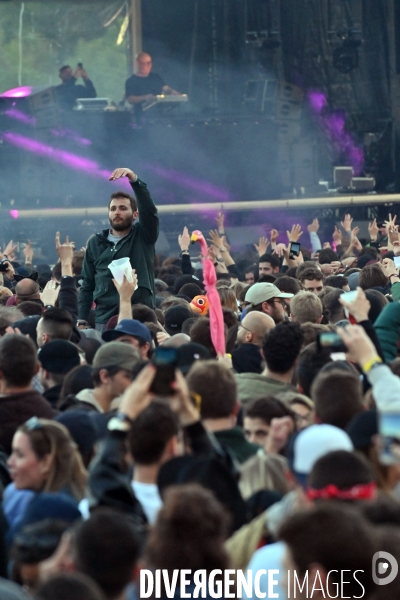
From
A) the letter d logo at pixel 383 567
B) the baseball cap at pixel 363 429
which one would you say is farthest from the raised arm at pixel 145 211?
the letter d logo at pixel 383 567

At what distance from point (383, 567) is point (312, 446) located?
2.35 feet

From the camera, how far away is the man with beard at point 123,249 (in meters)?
7.27

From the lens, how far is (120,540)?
8.75ft

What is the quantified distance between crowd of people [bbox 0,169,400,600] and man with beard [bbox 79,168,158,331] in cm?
92

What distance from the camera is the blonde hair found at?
3646 millimetres

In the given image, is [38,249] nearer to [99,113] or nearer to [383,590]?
[99,113]

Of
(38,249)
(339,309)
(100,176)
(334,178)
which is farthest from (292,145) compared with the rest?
(339,309)

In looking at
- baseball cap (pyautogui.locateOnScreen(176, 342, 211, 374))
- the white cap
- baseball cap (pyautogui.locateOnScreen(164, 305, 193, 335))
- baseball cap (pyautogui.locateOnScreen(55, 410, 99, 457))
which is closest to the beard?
baseball cap (pyautogui.locateOnScreen(164, 305, 193, 335))

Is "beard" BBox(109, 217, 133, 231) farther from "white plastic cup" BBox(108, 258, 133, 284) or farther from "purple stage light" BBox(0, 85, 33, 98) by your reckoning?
"purple stage light" BBox(0, 85, 33, 98)

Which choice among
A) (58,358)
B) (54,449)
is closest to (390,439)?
(54,449)

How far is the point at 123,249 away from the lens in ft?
24.2

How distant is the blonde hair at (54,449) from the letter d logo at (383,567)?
1452mm

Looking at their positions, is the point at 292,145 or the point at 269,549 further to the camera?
the point at 292,145

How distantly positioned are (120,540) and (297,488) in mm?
578
